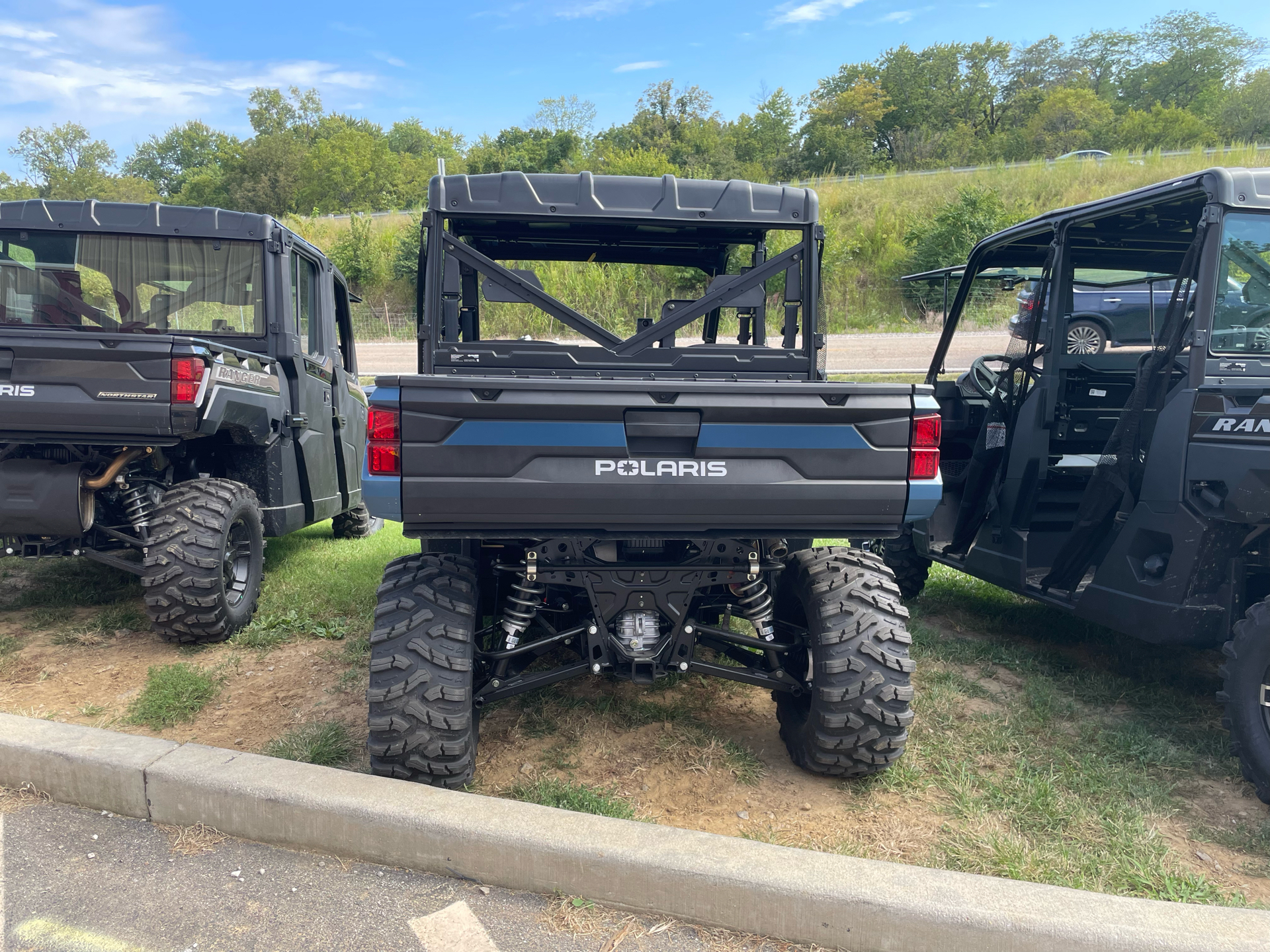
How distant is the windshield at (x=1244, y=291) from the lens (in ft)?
11.8

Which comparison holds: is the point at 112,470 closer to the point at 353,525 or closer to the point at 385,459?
the point at 385,459

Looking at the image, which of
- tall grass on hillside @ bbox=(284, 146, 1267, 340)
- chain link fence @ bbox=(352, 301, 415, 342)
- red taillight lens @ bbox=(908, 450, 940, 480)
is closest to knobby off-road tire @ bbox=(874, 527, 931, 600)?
red taillight lens @ bbox=(908, 450, 940, 480)

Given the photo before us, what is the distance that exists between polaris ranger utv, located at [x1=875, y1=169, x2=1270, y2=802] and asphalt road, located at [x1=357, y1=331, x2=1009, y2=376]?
Answer: 8103mm

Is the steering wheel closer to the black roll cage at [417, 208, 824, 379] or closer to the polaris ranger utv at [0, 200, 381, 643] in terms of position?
the black roll cage at [417, 208, 824, 379]

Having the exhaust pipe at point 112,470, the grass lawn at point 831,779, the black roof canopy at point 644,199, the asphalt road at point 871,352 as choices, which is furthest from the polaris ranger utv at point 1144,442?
the asphalt road at point 871,352

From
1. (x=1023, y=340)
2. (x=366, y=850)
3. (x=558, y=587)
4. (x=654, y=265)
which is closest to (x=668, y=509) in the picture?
(x=558, y=587)

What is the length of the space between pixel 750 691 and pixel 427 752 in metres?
1.85

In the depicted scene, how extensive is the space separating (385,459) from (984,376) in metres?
4.11

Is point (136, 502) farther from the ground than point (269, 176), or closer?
closer

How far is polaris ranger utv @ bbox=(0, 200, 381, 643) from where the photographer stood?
418 centimetres

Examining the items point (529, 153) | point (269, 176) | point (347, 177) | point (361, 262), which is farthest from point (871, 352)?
point (269, 176)

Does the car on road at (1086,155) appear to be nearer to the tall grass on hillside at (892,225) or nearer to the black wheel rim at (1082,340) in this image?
the tall grass on hillside at (892,225)

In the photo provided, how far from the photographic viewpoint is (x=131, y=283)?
534cm

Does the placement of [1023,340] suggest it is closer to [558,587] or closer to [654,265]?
[654,265]
